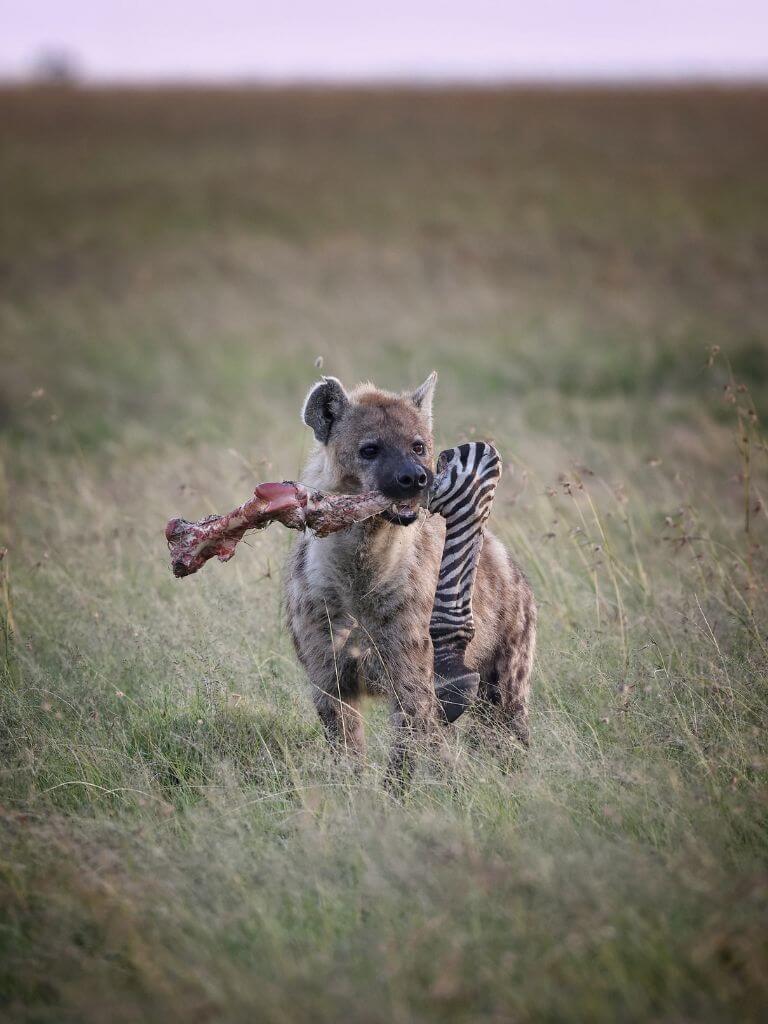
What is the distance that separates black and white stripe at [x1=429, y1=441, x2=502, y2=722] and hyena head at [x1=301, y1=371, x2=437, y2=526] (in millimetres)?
104

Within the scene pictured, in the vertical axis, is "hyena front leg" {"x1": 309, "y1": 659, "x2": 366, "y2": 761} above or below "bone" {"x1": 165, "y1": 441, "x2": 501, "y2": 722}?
below

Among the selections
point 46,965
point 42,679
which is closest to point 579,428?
point 42,679

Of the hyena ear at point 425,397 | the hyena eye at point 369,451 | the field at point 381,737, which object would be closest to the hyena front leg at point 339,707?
the field at point 381,737

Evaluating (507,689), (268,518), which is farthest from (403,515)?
(507,689)

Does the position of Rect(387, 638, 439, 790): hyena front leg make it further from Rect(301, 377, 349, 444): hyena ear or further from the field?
Rect(301, 377, 349, 444): hyena ear

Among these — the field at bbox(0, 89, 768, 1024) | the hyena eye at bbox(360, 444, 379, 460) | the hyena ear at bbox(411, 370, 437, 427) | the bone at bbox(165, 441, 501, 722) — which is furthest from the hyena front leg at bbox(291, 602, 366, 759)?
the hyena ear at bbox(411, 370, 437, 427)

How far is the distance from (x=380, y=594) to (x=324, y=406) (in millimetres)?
775

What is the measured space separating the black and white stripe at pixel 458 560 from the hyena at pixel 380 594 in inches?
4.6

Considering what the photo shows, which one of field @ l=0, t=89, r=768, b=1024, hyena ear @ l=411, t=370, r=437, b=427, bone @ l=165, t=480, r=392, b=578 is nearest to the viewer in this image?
field @ l=0, t=89, r=768, b=1024

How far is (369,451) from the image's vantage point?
12.6 feet

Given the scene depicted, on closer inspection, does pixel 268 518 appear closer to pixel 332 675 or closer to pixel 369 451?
pixel 369 451

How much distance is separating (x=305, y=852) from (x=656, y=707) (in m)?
1.57

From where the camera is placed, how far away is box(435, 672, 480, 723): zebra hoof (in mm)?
3666

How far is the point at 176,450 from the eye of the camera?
855 centimetres
